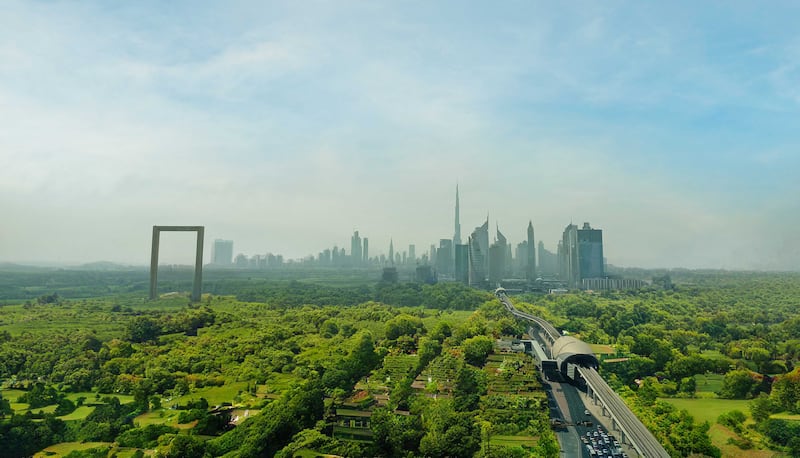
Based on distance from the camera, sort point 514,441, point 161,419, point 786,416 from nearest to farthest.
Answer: point 514,441
point 161,419
point 786,416

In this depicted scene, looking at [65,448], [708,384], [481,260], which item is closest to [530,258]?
[481,260]

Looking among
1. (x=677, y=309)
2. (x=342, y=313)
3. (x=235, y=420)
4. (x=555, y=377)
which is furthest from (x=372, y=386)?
(x=677, y=309)

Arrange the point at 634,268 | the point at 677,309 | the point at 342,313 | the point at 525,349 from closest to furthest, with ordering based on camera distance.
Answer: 1. the point at 525,349
2. the point at 342,313
3. the point at 677,309
4. the point at 634,268

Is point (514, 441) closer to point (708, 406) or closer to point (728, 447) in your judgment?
point (728, 447)

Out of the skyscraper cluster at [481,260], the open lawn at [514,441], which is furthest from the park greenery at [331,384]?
the skyscraper cluster at [481,260]

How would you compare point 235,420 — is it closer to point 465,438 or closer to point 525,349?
point 465,438

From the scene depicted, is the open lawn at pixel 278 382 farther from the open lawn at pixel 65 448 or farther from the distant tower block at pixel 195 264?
the distant tower block at pixel 195 264

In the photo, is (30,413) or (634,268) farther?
(634,268)
